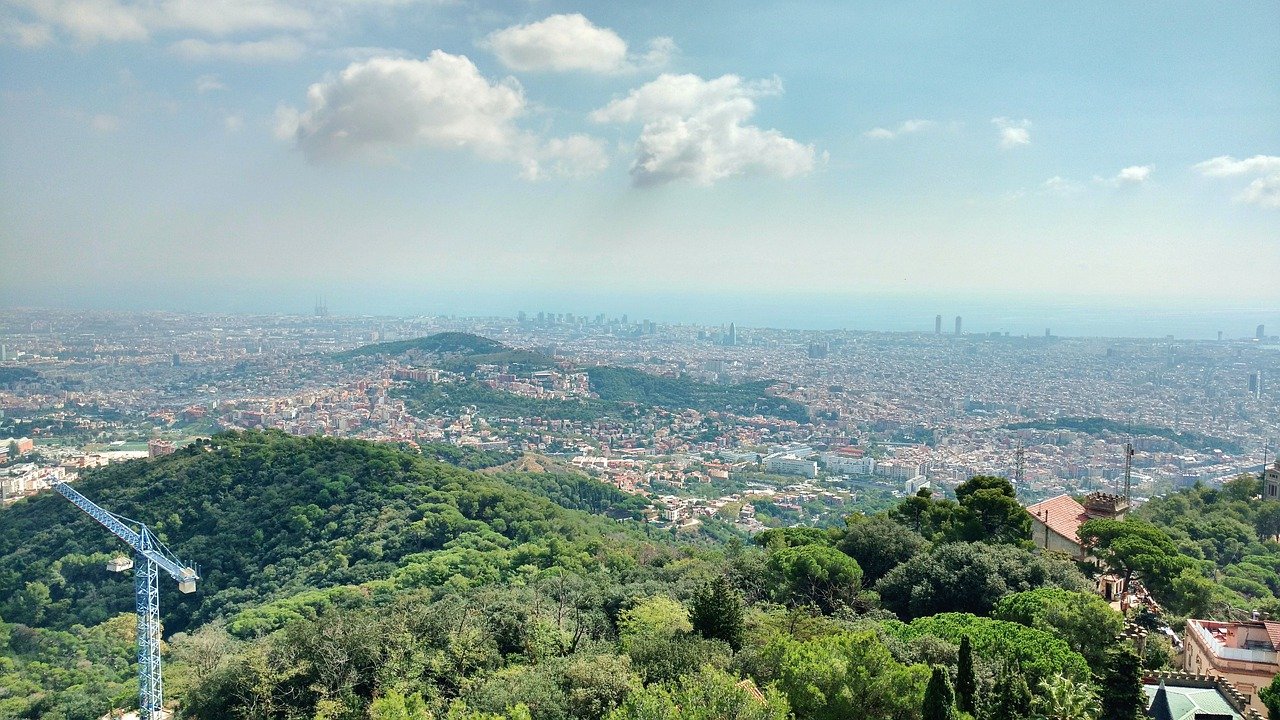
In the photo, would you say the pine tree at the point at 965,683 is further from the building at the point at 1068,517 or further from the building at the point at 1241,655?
the building at the point at 1068,517

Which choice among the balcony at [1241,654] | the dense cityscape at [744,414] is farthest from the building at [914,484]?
the balcony at [1241,654]

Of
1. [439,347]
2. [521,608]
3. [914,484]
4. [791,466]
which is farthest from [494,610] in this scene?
[439,347]

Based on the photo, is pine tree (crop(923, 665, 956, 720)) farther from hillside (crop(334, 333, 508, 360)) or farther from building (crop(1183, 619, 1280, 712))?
hillside (crop(334, 333, 508, 360))

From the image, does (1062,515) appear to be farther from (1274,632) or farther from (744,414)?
(744,414)

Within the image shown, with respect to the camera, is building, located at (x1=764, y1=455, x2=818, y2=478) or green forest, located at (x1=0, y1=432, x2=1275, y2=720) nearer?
green forest, located at (x1=0, y1=432, x2=1275, y2=720)

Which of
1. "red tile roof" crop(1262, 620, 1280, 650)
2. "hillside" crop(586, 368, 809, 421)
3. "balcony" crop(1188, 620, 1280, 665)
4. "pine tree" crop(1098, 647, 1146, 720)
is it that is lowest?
"hillside" crop(586, 368, 809, 421)

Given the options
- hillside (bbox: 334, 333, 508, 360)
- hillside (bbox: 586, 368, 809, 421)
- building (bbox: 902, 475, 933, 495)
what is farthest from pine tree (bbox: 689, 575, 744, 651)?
hillside (bbox: 334, 333, 508, 360)

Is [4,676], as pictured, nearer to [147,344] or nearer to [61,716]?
[61,716]
